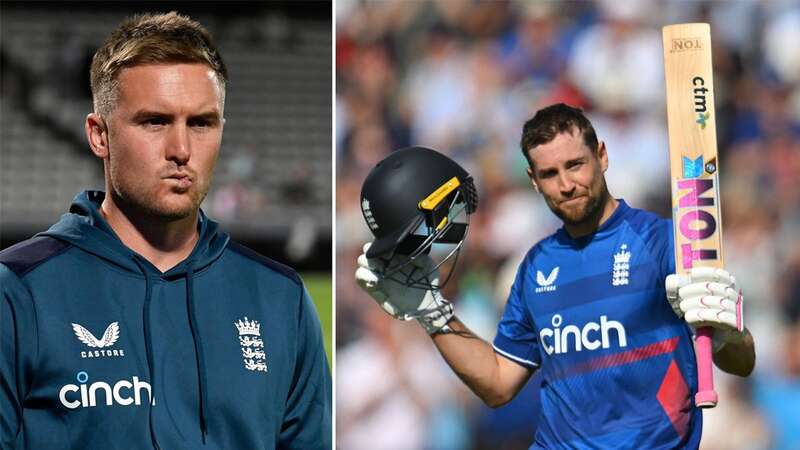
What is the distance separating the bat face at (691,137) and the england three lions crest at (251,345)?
1.60 m

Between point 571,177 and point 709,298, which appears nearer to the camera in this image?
point 709,298

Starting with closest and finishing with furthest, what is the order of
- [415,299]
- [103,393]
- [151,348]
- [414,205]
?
[103,393] → [151,348] → [414,205] → [415,299]

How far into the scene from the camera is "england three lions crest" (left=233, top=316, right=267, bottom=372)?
92.0 inches

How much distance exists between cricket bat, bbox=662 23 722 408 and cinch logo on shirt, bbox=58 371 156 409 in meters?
1.89

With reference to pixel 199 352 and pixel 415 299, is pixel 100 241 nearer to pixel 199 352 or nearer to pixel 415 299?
pixel 199 352

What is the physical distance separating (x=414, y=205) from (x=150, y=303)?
1.28 m

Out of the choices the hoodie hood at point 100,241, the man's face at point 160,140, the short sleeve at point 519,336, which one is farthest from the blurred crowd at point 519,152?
the man's face at point 160,140

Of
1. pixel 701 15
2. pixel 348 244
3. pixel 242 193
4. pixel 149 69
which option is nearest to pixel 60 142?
pixel 242 193

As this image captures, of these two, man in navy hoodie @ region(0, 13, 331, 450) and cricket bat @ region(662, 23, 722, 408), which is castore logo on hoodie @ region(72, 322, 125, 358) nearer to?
man in navy hoodie @ region(0, 13, 331, 450)

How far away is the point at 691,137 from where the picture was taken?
11.4ft

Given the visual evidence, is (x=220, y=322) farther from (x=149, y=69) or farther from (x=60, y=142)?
(x=60, y=142)

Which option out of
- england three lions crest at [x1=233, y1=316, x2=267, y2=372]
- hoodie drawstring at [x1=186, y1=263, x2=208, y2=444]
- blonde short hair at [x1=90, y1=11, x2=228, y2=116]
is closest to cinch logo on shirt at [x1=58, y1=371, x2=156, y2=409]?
hoodie drawstring at [x1=186, y1=263, x2=208, y2=444]

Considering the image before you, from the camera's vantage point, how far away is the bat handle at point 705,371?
10.4 ft

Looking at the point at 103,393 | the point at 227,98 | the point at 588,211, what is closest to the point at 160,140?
the point at 103,393
